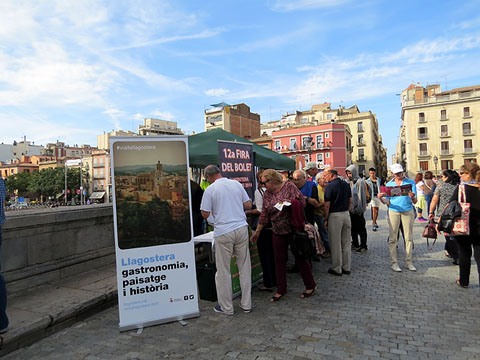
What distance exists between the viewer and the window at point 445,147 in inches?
1969

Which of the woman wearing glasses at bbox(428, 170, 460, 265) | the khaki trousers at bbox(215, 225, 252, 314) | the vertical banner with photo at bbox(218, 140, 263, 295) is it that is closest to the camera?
the khaki trousers at bbox(215, 225, 252, 314)

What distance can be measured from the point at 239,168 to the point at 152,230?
2.30 m

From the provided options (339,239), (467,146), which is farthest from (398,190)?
(467,146)

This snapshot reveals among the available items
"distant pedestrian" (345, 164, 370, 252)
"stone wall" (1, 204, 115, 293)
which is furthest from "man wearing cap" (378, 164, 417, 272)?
"stone wall" (1, 204, 115, 293)

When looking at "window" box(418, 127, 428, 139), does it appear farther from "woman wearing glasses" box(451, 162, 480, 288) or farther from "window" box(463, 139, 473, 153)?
"woman wearing glasses" box(451, 162, 480, 288)

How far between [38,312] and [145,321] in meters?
1.24

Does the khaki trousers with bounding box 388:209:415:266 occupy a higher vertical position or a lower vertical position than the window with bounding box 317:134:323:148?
lower

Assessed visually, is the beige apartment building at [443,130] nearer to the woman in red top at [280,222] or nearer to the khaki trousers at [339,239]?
the khaki trousers at [339,239]

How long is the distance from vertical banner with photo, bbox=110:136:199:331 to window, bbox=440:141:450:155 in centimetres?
5719

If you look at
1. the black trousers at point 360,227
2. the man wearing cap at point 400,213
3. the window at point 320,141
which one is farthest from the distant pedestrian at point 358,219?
the window at point 320,141

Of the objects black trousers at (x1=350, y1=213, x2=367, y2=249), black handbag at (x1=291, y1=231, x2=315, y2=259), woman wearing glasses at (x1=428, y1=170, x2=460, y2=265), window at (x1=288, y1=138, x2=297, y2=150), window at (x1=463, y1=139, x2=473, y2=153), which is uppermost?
window at (x1=288, y1=138, x2=297, y2=150)

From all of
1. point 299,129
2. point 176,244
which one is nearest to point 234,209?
point 176,244

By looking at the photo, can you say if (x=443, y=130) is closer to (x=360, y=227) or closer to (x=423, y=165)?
(x=423, y=165)

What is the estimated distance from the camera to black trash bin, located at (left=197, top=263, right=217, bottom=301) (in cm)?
438
